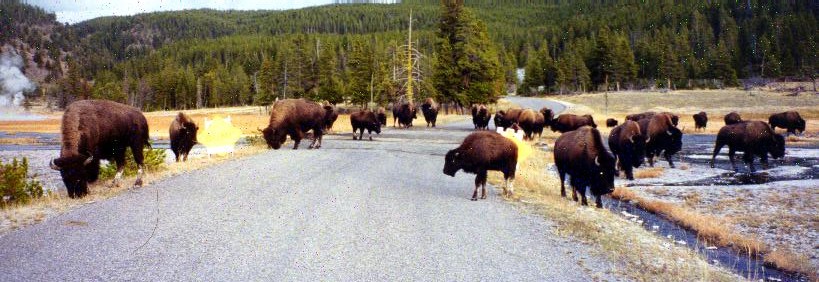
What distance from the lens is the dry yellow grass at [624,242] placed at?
22.6 ft

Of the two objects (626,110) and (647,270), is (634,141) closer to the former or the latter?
(647,270)

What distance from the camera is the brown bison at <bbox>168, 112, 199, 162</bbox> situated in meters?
20.7

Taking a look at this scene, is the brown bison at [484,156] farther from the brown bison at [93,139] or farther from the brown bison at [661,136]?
the brown bison at [661,136]

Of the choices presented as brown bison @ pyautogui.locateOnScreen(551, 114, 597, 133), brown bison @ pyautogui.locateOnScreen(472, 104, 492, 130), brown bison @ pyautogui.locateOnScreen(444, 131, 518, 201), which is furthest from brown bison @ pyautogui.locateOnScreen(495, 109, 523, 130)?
brown bison @ pyautogui.locateOnScreen(444, 131, 518, 201)

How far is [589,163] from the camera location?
11820 millimetres

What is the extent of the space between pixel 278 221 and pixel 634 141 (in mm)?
13918

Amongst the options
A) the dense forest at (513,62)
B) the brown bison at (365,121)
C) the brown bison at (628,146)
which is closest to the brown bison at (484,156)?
the brown bison at (628,146)

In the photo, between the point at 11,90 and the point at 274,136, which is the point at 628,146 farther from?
the point at 11,90

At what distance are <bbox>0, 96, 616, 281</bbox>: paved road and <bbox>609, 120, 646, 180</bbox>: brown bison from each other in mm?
8359

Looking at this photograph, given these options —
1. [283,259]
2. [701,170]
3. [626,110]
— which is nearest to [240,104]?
[626,110]

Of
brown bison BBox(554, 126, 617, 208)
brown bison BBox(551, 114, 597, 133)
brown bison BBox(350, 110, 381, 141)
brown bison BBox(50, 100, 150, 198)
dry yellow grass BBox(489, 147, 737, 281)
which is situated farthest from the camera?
brown bison BBox(551, 114, 597, 133)

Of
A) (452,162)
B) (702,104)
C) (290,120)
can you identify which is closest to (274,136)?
(290,120)

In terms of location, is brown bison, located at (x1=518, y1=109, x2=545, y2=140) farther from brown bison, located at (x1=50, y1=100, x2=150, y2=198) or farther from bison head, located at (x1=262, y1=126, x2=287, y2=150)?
brown bison, located at (x1=50, y1=100, x2=150, y2=198)

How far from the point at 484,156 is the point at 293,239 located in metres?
5.26
